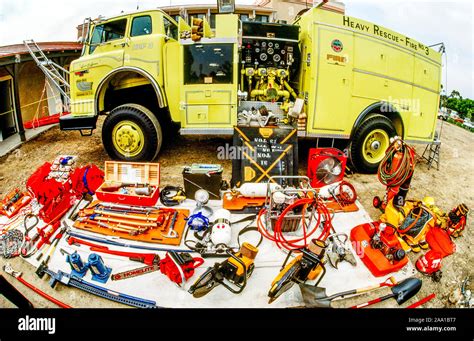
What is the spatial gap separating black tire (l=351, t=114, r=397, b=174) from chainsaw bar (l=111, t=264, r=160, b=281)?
14.1 ft

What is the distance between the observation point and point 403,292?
321 centimetres

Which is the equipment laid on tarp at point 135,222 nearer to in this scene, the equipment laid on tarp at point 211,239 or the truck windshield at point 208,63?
the equipment laid on tarp at point 211,239

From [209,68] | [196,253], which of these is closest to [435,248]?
[196,253]

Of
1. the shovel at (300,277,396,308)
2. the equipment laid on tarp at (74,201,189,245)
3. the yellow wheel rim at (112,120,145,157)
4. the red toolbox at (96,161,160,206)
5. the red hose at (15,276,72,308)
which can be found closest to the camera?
the shovel at (300,277,396,308)

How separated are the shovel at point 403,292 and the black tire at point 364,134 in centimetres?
309

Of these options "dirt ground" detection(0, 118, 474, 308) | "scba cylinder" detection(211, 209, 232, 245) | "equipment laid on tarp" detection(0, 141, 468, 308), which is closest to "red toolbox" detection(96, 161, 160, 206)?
"equipment laid on tarp" detection(0, 141, 468, 308)

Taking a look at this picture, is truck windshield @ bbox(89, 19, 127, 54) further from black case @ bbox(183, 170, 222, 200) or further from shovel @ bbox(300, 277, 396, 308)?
shovel @ bbox(300, 277, 396, 308)

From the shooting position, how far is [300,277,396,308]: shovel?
3.02 metres

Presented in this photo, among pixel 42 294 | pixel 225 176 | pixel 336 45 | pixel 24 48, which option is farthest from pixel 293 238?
pixel 24 48

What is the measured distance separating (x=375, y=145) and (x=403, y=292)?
3539mm

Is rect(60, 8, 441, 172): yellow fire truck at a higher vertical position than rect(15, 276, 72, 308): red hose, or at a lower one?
higher

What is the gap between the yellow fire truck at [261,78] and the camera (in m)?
5.45

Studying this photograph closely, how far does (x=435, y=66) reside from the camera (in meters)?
6.26
